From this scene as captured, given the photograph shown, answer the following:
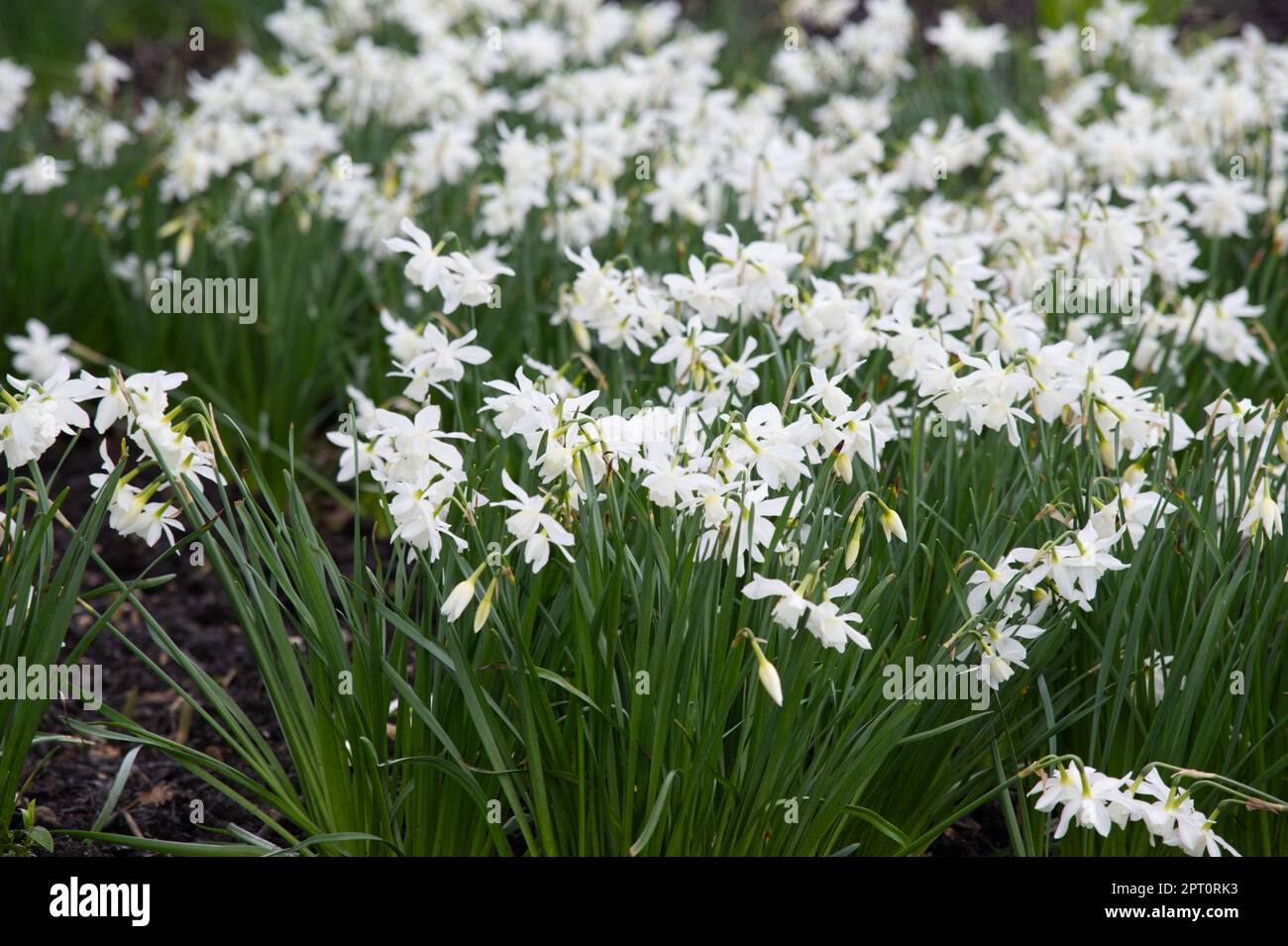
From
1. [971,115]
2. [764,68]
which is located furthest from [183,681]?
[764,68]

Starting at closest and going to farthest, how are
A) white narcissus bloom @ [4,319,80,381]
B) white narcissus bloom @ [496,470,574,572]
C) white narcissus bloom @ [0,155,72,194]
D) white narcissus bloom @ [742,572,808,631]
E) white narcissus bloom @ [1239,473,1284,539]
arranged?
1. white narcissus bloom @ [742,572,808,631]
2. white narcissus bloom @ [496,470,574,572]
3. white narcissus bloom @ [1239,473,1284,539]
4. white narcissus bloom @ [4,319,80,381]
5. white narcissus bloom @ [0,155,72,194]

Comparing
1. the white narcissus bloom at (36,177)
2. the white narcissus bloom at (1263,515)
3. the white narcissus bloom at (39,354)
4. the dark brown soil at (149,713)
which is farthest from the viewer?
the white narcissus bloom at (36,177)

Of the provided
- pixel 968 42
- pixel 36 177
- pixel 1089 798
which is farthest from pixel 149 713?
pixel 968 42

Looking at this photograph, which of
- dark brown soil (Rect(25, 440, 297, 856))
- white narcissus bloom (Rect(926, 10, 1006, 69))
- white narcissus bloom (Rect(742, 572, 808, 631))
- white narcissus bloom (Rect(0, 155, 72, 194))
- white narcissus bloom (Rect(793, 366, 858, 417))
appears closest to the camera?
white narcissus bloom (Rect(742, 572, 808, 631))

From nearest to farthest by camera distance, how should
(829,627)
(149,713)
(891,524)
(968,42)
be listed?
1. (829,627)
2. (891,524)
3. (149,713)
4. (968,42)

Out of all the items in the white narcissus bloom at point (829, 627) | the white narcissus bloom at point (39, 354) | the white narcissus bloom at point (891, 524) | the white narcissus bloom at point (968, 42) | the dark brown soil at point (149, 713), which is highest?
the white narcissus bloom at point (968, 42)

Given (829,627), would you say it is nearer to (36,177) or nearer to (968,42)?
(36,177)

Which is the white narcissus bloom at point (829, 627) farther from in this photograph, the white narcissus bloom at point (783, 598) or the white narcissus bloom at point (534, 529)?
the white narcissus bloom at point (534, 529)

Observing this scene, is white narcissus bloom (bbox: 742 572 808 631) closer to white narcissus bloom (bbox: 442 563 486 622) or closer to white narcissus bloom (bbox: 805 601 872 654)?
white narcissus bloom (bbox: 805 601 872 654)

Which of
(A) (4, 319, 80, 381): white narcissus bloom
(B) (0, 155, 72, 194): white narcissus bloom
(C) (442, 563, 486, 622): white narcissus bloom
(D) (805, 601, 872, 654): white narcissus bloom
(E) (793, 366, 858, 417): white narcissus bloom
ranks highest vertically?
(B) (0, 155, 72, 194): white narcissus bloom

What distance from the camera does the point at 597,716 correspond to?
7.35 feet

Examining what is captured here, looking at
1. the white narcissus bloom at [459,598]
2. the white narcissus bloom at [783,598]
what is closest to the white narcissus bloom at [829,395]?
the white narcissus bloom at [783,598]

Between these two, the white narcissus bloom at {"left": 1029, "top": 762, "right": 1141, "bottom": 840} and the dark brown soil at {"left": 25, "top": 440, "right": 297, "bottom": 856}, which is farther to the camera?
the dark brown soil at {"left": 25, "top": 440, "right": 297, "bottom": 856}

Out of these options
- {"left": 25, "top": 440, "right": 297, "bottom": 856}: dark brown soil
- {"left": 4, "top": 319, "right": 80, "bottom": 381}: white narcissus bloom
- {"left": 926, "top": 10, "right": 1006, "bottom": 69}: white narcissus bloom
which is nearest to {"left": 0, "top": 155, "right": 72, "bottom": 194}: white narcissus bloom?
{"left": 4, "top": 319, "right": 80, "bottom": 381}: white narcissus bloom
